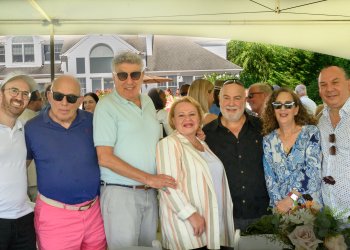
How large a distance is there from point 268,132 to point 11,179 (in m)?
1.51

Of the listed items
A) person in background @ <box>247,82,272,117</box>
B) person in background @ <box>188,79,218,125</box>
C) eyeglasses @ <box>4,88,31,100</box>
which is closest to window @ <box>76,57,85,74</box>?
person in background @ <box>247,82,272,117</box>

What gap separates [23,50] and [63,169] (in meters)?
30.7

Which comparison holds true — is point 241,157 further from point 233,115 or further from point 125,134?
point 125,134

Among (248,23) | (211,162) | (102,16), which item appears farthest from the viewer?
(248,23)

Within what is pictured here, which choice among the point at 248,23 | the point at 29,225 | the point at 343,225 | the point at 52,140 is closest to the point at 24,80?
the point at 52,140

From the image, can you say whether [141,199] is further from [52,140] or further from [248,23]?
[248,23]

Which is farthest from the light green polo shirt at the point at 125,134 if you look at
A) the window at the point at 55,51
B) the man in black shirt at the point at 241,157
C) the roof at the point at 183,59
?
the window at the point at 55,51

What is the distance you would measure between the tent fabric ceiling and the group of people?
3037 mm

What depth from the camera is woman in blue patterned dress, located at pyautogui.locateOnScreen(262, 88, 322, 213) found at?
284cm

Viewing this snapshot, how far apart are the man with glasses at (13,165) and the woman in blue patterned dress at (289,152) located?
1398 mm

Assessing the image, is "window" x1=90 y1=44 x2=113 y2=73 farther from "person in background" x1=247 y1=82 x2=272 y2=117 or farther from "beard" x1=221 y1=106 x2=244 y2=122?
"beard" x1=221 y1=106 x2=244 y2=122

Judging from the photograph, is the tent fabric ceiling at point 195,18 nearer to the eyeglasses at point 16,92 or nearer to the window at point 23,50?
the eyeglasses at point 16,92

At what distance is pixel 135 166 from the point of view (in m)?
2.76

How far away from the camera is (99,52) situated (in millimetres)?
32312
